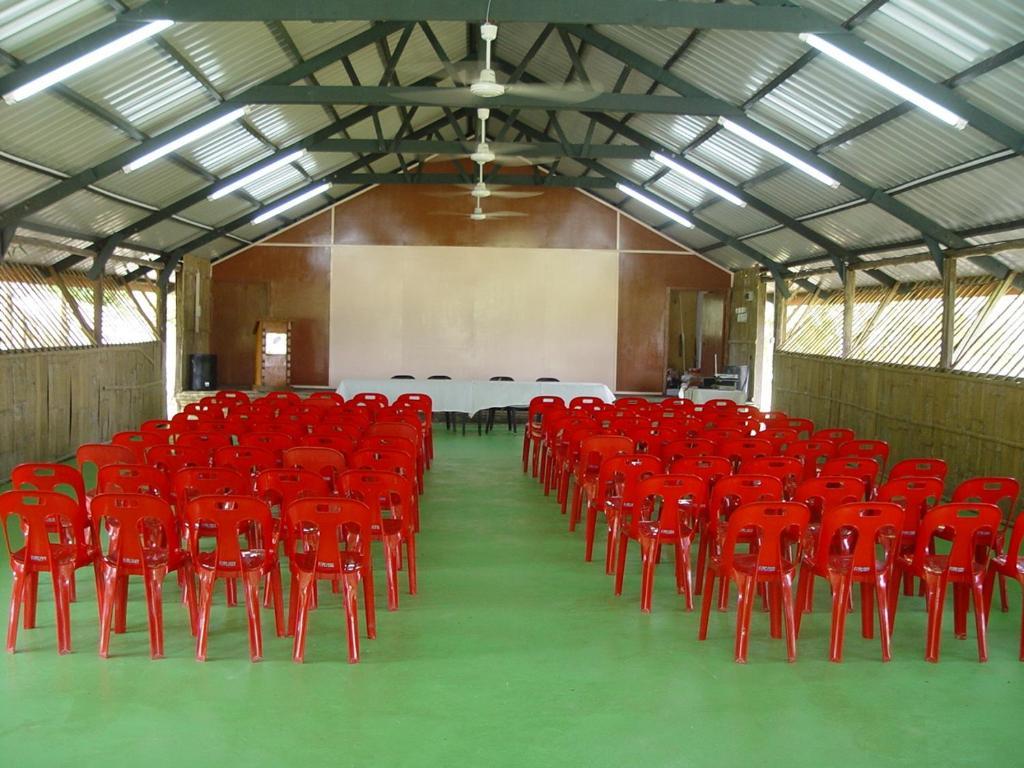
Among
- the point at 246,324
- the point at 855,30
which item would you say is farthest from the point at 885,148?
the point at 246,324

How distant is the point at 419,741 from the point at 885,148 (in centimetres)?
962

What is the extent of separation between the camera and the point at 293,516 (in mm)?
5387

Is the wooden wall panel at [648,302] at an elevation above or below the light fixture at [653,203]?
below

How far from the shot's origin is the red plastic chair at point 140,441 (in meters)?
8.16

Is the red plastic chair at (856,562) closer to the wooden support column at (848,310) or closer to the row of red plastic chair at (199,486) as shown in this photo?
the row of red plastic chair at (199,486)

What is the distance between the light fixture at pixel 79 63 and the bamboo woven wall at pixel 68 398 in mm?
4124

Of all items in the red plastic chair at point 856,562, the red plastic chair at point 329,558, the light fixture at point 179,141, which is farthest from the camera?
the light fixture at point 179,141

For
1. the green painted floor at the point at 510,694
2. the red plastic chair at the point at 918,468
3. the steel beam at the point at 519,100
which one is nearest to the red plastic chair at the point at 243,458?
the green painted floor at the point at 510,694

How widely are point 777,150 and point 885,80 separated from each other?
3.44m

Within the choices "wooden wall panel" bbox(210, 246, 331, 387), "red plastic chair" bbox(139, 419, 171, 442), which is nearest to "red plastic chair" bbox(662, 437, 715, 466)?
"red plastic chair" bbox(139, 419, 171, 442)

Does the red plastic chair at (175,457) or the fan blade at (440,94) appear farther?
the fan blade at (440,94)

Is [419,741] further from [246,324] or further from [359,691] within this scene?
[246,324]

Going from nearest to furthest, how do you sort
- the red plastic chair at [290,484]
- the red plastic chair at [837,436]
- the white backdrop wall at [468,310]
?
the red plastic chair at [290,484] → the red plastic chair at [837,436] → the white backdrop wall at [468,310]

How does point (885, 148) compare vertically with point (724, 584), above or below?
above
